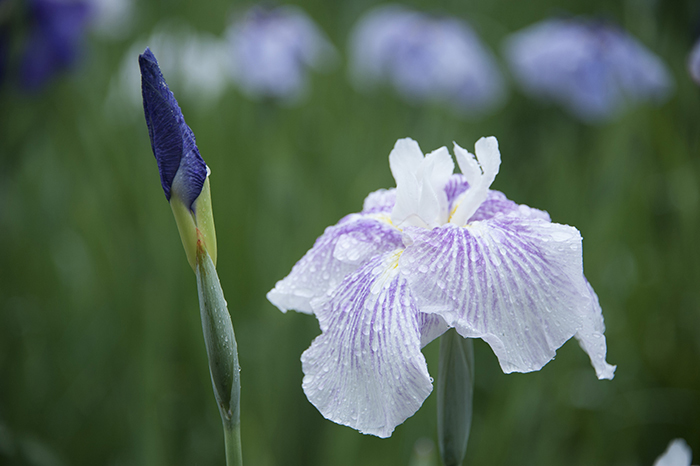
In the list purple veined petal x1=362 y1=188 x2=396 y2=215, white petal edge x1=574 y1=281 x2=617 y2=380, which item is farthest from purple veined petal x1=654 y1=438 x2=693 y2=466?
purple veined petal x1=362 y1=188 x2=396 y2=215

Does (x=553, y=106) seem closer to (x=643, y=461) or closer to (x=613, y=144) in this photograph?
(x=613, y=144)

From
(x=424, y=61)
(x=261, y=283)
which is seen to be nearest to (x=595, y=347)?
(x=261, y=283)

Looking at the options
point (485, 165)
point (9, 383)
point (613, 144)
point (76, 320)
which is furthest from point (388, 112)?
point (485, 165)

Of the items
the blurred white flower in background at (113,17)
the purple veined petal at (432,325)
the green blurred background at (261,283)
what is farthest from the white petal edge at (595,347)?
the blurred white flower in background at (113,17)

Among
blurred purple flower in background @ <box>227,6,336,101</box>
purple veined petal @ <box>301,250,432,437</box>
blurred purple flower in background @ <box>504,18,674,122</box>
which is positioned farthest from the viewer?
blurred purple flower in background @ <box>504,18,674,122</box>

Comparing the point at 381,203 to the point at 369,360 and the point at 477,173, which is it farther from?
the point at 369,360

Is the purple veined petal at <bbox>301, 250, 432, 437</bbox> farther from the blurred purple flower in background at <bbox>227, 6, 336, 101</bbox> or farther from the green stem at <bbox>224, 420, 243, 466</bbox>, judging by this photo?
the blurred purple flower in background at <bbox>227, 6, 336, 101</bbox>

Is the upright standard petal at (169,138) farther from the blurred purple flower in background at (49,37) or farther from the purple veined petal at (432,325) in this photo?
the blurred purple flower in background at (49,37)

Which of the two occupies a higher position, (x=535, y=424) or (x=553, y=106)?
(x=553, y=106)
